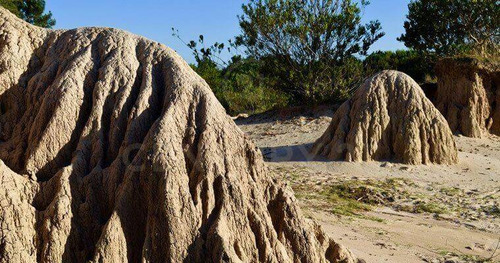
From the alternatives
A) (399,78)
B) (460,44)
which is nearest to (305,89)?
(460,44)

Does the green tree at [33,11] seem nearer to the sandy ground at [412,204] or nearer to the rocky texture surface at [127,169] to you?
the sandy ground at [412,204]

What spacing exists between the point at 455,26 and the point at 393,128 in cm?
1351

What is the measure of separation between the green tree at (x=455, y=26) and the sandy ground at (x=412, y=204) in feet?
23.5

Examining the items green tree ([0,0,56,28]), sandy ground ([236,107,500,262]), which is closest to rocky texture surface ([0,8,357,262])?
sandy ground ([236,107,500,262])

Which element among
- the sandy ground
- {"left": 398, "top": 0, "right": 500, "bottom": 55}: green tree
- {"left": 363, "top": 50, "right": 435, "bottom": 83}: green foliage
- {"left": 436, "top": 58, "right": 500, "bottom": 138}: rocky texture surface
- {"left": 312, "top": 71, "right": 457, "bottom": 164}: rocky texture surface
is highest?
{"left": 398, "top": 0, "right": 500, "bottom": 55}: green tree

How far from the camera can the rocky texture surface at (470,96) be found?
23.0 metres

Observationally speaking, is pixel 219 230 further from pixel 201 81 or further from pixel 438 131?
pixel 438 131

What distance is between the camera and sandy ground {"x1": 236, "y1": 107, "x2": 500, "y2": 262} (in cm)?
948

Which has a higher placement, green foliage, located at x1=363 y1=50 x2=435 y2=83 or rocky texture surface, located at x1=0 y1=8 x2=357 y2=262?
green foliage, located at x1=363 y1=50 x2=435 y2=83

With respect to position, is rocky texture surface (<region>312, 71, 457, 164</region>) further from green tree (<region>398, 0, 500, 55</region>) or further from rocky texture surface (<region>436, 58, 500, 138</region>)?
green tree (<region>398, 0, 500, 55</region>)

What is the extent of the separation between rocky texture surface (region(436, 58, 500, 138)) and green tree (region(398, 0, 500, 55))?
3.41 m

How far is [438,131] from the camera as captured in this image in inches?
651

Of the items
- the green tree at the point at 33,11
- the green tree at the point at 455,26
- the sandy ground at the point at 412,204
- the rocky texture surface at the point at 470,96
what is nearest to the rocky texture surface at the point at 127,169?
the sandy ground at the point at 412,204

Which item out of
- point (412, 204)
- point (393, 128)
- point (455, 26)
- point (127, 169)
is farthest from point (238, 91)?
point (127, 169)
